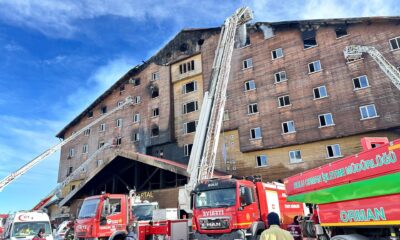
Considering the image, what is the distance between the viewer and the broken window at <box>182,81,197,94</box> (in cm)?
3512

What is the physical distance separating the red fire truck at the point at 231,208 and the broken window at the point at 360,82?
55.6 feet

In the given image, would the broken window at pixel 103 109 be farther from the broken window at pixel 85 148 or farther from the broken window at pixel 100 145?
the broken window at pixel 85 148

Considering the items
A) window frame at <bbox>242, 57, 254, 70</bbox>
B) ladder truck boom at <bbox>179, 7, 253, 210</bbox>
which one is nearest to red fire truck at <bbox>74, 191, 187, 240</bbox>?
ladder truck boom at <bbox>179, 7, 253, 210</bbox>

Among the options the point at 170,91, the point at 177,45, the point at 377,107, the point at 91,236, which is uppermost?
A: the point at 177,45

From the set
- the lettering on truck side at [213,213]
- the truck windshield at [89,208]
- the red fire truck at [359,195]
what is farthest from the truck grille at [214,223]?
the truck windshield at [89,208]

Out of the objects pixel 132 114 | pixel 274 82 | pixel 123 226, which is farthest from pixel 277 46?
pixel 123 226

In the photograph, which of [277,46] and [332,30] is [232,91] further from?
[332,30]

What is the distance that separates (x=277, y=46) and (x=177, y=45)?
14.1 meters

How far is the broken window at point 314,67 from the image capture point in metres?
27.2

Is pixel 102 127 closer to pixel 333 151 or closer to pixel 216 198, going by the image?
pixel 333 151

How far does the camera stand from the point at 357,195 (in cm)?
717

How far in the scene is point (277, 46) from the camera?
30266 mm

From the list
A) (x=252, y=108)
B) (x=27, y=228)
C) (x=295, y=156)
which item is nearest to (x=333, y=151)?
(x=295, y=156)

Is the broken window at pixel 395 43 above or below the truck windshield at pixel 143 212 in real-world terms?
above
